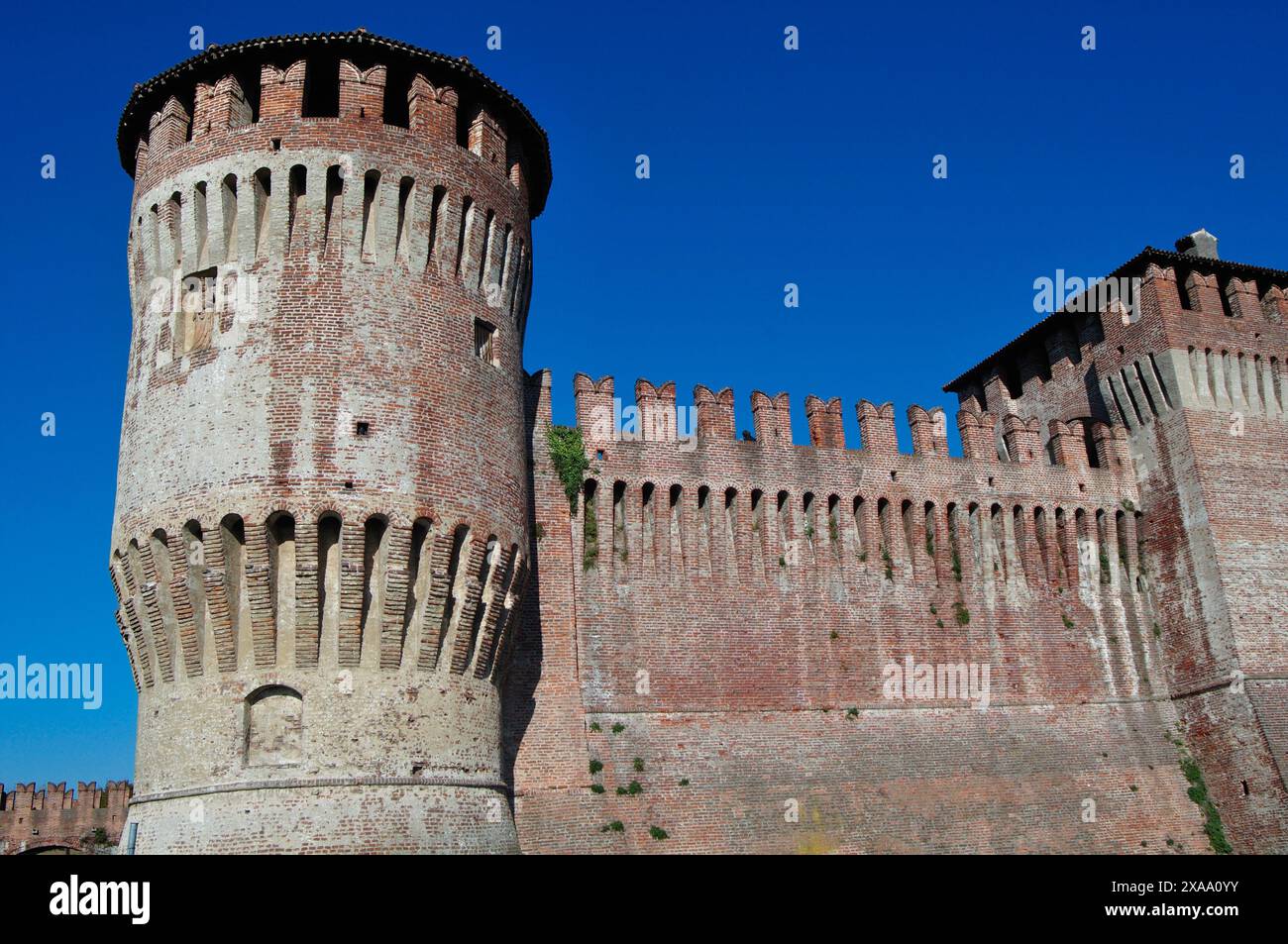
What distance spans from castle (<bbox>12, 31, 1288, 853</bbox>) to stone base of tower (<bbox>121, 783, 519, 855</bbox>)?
2.1 inches

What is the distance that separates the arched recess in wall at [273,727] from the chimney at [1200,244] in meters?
26.4

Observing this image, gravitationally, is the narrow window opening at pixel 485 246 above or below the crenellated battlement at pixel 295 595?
above

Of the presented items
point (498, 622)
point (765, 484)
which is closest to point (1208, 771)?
point (765, 484)

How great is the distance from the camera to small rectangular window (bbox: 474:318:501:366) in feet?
62.8

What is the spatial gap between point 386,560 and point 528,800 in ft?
19.0

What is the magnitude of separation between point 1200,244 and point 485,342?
21.8m

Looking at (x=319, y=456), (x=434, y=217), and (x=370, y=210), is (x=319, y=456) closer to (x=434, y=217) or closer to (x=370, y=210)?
(x=370, y=210)

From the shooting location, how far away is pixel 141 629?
16797mm

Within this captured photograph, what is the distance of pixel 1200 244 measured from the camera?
3050cm

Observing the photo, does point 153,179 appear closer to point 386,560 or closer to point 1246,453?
point 386,560

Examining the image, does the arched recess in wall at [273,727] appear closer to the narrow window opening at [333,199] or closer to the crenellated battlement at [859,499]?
the narrow window opening at [333,199]

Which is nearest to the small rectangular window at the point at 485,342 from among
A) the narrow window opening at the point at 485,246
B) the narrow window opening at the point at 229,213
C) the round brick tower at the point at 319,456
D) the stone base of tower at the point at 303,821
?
the round brick tower at the point at 319,456

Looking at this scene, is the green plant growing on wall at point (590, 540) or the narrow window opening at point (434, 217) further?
the green plant growing on wall at point (590, 540)

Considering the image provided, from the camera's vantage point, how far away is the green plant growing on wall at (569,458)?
22.6 meters
